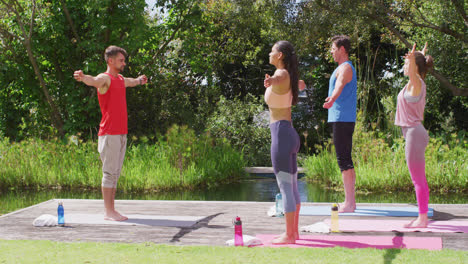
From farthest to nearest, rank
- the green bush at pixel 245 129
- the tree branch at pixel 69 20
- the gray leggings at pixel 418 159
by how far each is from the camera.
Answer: the green bush at pixel 245 129, the tree branch at pixel 69 20, the gray leggings at pixel 418 159

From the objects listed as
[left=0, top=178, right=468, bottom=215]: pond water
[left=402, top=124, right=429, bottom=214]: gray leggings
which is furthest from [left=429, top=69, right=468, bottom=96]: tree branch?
[left=402, top=124, right=429, bottom=214]: gray leggings

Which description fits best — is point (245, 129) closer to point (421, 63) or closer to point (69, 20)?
point (69, 20)

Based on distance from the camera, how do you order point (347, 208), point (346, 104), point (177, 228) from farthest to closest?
1. point (347, 208)
2. point (346, 104)
3. point (177, 228)

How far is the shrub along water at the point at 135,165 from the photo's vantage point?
9.02 m

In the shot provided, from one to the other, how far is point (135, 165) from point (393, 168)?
440cm

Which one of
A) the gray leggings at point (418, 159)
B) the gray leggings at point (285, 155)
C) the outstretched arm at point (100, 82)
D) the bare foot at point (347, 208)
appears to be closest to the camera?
the gray leggings at point (285, 155)

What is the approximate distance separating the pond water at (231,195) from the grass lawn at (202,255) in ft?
11.1

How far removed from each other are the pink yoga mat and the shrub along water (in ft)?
15.3

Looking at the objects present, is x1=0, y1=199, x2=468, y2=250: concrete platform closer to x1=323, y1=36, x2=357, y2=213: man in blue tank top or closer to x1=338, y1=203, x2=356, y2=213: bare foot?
x1=338, y1=203, x2=356, y2=213: bare foot

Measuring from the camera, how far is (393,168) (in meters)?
8.47

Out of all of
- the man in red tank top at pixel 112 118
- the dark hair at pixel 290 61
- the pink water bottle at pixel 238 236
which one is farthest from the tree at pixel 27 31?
the pink water bottle at pixel 238 236

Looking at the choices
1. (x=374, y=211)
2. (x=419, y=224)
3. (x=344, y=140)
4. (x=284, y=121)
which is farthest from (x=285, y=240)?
(x=374, y=211)

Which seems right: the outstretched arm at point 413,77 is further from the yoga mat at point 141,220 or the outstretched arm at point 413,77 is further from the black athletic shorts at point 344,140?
the yoga mat at point 141,220

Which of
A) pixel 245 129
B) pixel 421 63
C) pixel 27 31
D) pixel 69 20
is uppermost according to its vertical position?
pixel 69 20
